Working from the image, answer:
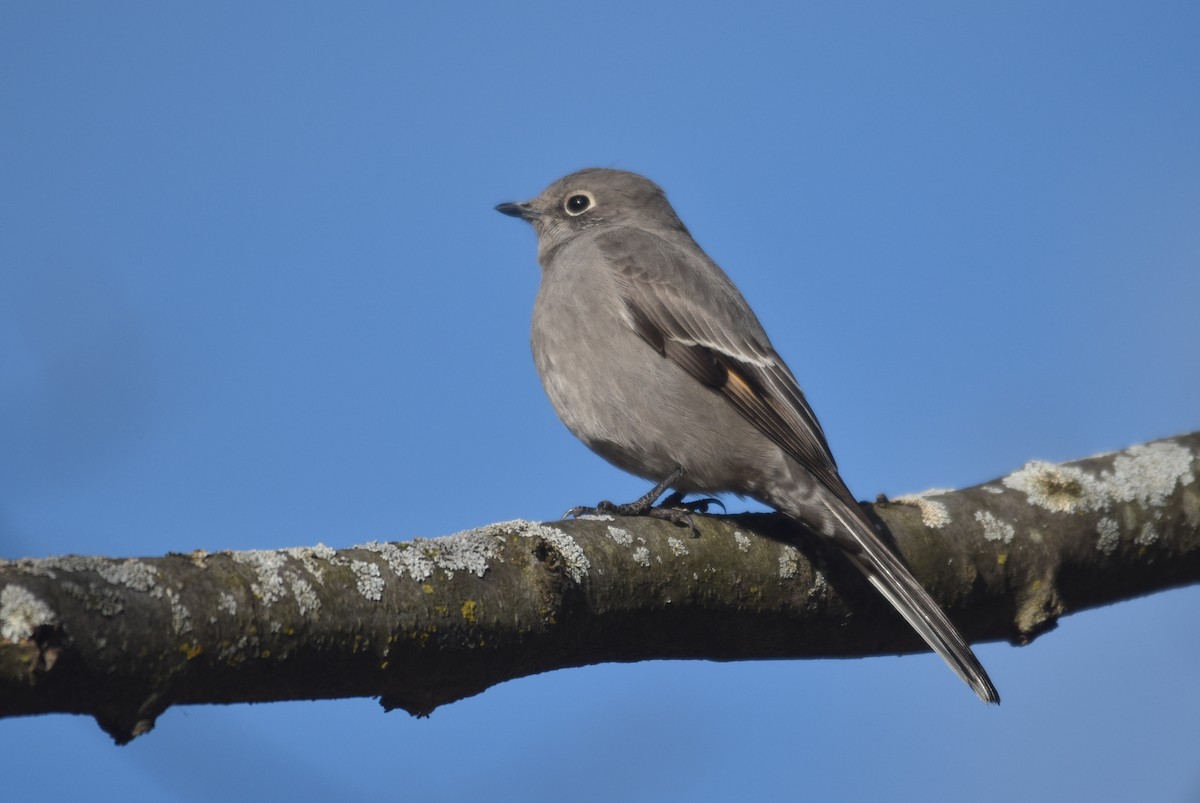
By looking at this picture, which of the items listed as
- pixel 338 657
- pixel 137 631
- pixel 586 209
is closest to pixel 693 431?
pixel 586 209

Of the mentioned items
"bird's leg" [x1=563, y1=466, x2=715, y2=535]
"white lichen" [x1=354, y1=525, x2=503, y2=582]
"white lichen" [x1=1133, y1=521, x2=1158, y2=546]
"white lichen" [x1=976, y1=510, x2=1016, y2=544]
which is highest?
"bird's leg" [x1=563, y1=466, x2=715, y2=535]

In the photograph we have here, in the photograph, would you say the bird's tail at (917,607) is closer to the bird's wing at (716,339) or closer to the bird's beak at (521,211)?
the bird's wing at (716,339)

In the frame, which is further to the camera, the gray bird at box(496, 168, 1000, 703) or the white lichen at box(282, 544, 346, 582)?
the gray bird at box(496, 168, 1000, 703)

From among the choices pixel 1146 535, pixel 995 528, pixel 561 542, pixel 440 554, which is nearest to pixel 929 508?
pixel 995 528

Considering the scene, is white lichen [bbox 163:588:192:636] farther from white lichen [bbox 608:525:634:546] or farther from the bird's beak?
the bird's beak

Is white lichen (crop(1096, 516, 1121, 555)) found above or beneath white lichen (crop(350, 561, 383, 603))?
beneath

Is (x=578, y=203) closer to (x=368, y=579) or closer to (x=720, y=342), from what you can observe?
(x=720, y=342)

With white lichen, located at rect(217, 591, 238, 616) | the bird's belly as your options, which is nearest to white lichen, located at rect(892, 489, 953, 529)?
the bird's belly
